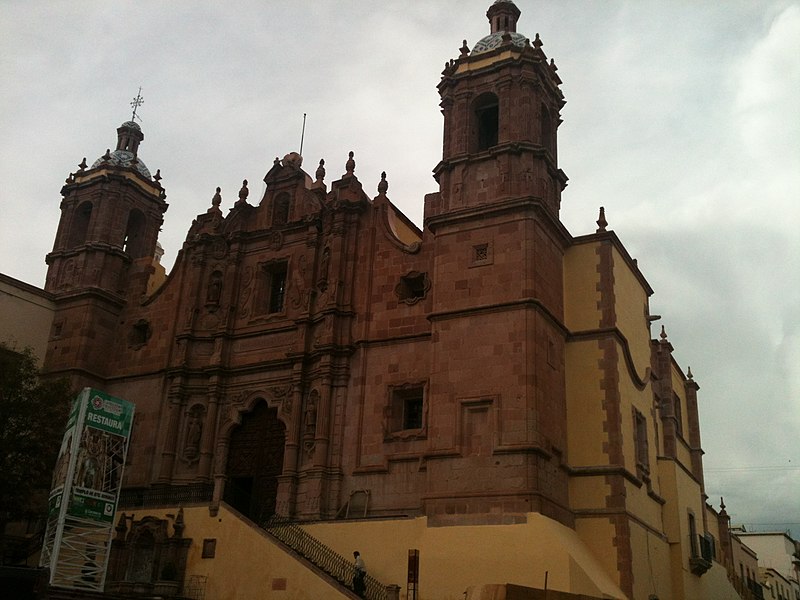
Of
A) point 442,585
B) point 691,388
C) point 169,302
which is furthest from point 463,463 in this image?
point 691,388

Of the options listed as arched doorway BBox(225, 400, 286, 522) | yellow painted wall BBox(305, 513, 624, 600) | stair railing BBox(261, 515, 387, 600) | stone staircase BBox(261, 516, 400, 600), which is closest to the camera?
yellow painted wall BBox(305, 513, 624, 600)

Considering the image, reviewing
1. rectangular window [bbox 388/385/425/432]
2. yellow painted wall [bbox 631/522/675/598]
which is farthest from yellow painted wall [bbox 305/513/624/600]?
rectangular window [bbox 388/385/425/432]

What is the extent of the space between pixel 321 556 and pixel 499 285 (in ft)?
28.0

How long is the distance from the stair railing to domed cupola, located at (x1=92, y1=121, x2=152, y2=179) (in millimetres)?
17845

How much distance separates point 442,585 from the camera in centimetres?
2038

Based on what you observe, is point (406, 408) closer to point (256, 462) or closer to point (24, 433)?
point (256, 462)

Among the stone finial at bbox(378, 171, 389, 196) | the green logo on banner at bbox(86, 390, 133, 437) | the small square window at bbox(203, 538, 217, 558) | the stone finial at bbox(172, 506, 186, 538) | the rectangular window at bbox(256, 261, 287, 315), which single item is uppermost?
the stone finial at bbox(378, 171, 389, 196)

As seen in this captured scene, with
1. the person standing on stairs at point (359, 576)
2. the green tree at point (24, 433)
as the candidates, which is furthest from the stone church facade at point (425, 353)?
the green tree at point (24, 433)

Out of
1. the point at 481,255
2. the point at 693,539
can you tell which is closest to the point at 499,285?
the point at 481,255

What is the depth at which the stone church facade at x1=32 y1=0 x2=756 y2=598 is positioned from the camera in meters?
22.5

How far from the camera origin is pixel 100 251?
32.7 m

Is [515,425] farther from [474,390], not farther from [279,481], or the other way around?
[279,481]

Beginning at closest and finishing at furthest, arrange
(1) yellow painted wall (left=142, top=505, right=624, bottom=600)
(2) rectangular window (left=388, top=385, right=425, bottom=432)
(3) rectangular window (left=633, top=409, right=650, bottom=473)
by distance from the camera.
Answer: (1) yellow painted wall (left=142, top=505, right=624, bottom=600), (2) rectangular window (left=388, top=385, right=425, bottom=432), (3) rectangular window (left=633, top=409, right=650, bottom=473)

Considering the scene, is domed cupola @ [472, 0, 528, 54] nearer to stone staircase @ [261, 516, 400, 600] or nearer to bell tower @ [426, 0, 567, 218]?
bell tower @ [426, 0, 567, 218]
